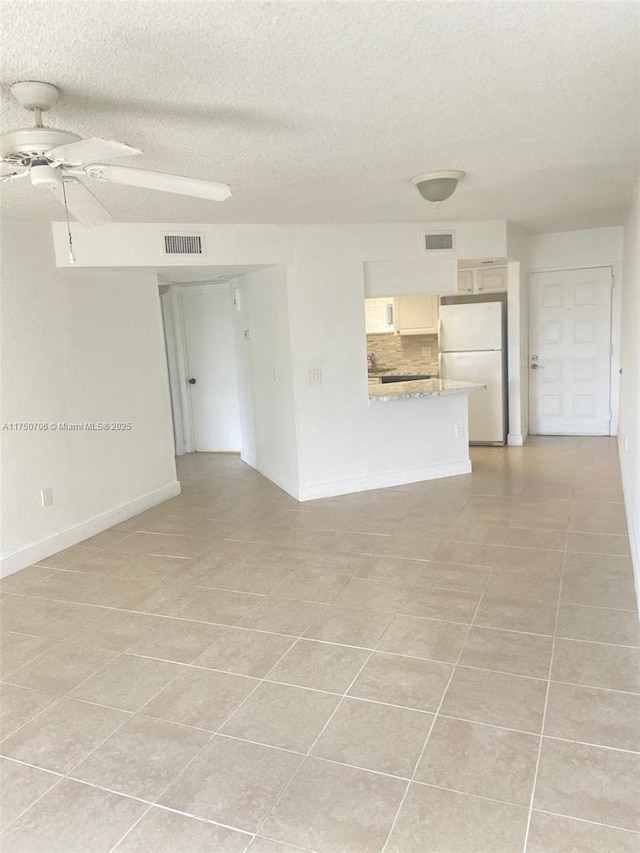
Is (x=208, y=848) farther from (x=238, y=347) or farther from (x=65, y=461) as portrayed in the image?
(x=238, y=347)

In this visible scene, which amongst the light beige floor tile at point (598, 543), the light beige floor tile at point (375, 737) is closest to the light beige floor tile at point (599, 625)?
the light beige floor tile at point (598, 543)

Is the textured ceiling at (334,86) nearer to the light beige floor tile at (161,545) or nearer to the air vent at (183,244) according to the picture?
the air vent at (183,244)

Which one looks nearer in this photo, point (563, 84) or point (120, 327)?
point (563, 84)

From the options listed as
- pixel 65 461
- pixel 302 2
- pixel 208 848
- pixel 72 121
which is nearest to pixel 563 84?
pixel 302 2

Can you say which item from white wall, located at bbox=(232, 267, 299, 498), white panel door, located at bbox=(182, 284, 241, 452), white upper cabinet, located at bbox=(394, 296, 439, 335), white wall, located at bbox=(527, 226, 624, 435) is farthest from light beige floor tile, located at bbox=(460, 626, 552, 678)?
white panel door, located at bbox=(182, 284, 241, 452)

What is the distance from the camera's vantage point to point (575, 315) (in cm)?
684

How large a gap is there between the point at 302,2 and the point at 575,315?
19.9 feet

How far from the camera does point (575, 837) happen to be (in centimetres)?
166

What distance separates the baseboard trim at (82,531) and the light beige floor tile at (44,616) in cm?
43

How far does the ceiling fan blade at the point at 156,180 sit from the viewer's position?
2.11 meters

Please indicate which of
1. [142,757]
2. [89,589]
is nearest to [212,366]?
[89,589]

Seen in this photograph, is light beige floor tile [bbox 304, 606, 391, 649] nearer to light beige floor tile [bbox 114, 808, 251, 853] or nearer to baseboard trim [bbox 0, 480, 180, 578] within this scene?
light beige floor tile [bbox 114, 808, 251, 853]

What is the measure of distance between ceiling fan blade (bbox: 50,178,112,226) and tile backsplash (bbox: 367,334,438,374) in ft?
16.3

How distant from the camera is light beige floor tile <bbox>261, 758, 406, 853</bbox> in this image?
5.58 ft
